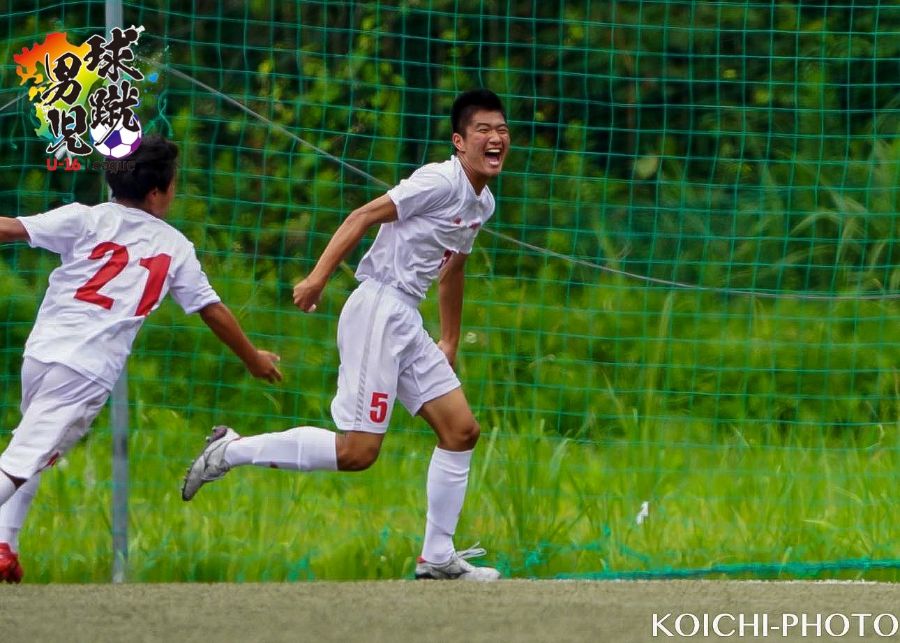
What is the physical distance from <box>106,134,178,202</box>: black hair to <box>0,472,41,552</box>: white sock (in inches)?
37.9

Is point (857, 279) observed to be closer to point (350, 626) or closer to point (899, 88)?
point (899, 88)

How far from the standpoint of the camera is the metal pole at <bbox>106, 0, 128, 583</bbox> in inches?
230

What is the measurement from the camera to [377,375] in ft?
18.2

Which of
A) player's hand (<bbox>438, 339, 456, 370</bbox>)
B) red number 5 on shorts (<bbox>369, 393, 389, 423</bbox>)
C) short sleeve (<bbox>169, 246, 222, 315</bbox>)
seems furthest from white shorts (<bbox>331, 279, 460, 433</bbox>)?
short sleeve (<bbox>169, 246, 222, 315</bbox>)

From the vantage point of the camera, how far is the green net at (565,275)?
21.8 feet

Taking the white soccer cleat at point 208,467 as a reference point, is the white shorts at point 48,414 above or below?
above

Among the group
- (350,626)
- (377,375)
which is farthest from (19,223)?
(350,626)

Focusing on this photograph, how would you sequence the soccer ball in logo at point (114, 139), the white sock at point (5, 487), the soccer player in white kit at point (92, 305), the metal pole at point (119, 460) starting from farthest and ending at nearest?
the soccer ball in logo at point (114, 139) < the metal pole at point (119, 460) < the soccer player in white kit at point (92, 305) < the white sock at point (5, 487)

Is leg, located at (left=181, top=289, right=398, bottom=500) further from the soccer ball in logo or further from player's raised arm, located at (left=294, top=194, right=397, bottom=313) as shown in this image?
the soccer ball in logo

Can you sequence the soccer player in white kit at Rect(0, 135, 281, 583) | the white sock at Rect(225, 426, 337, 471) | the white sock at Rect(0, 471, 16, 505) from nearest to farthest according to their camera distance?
1. the white sock at Rect(0, 471, 16, 505)
2. the soccer player in white kit at Rect(0, 135, 281, 583)
3. the white sock at Rect(225, 426, 337, 471)

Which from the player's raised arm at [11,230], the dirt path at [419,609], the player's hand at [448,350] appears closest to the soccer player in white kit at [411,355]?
the player's hand at [448,350]

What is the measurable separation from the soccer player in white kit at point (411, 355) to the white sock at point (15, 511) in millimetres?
512

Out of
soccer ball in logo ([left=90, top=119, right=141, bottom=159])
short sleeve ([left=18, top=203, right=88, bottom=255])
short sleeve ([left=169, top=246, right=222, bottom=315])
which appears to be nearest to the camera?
short sleeve ([left=18, top=203, right=88, bottom=255])

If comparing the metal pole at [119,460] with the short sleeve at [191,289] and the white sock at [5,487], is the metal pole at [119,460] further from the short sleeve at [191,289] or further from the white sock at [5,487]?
the white sock at [5,487]
